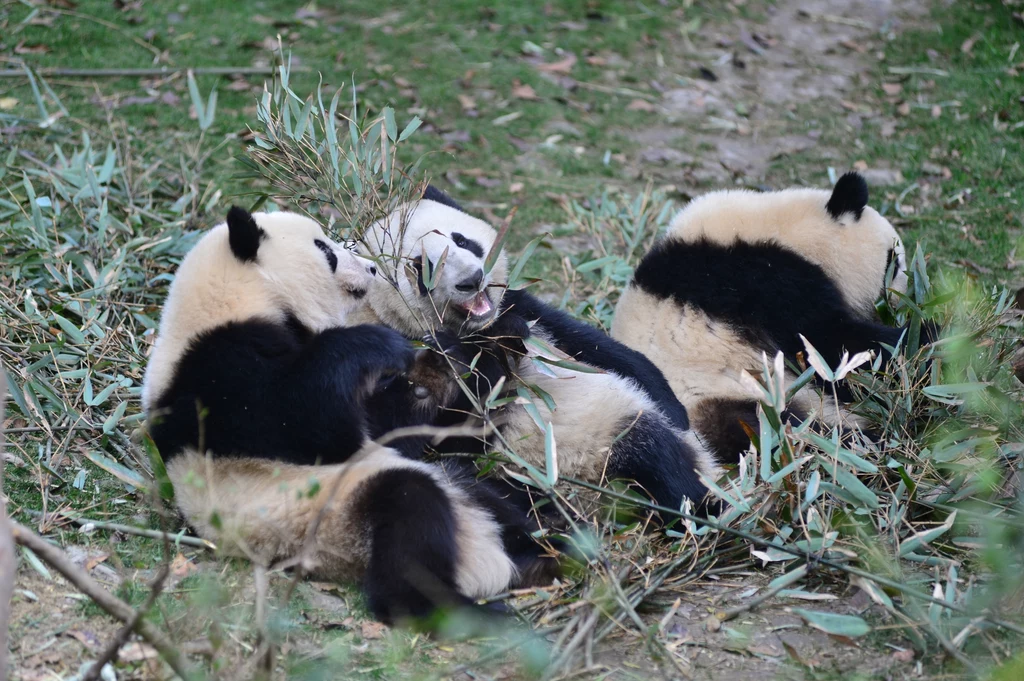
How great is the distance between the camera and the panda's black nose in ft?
10.8

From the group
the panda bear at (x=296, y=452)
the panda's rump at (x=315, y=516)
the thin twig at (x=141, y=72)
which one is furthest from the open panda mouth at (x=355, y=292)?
the thin twig at (x=141, y=72)

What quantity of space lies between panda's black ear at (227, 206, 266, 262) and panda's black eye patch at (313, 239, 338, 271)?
0.27 metres

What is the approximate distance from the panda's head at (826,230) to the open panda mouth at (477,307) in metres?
1.04

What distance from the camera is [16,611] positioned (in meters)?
2.53

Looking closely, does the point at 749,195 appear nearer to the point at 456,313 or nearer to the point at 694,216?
the point at 694,216

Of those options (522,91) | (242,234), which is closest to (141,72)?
(522,91)

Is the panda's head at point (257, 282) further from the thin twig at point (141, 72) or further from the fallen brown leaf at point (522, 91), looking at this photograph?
the fallen brown leaf at point (522, 91)

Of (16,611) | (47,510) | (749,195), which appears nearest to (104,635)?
(16,611)

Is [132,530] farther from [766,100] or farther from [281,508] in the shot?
[766,100]

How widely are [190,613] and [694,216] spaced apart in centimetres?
266

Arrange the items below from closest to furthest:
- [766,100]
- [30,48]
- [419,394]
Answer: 1. [419,394]
2. [30,48]
3. [766,100]

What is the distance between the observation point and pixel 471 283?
3.29m

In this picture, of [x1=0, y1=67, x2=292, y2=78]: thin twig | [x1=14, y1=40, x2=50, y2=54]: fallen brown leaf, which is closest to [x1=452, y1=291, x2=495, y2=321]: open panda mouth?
[x1=0, y1=67, x2=292, y2=78]: thin twig

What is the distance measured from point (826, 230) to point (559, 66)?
364 centimetres
